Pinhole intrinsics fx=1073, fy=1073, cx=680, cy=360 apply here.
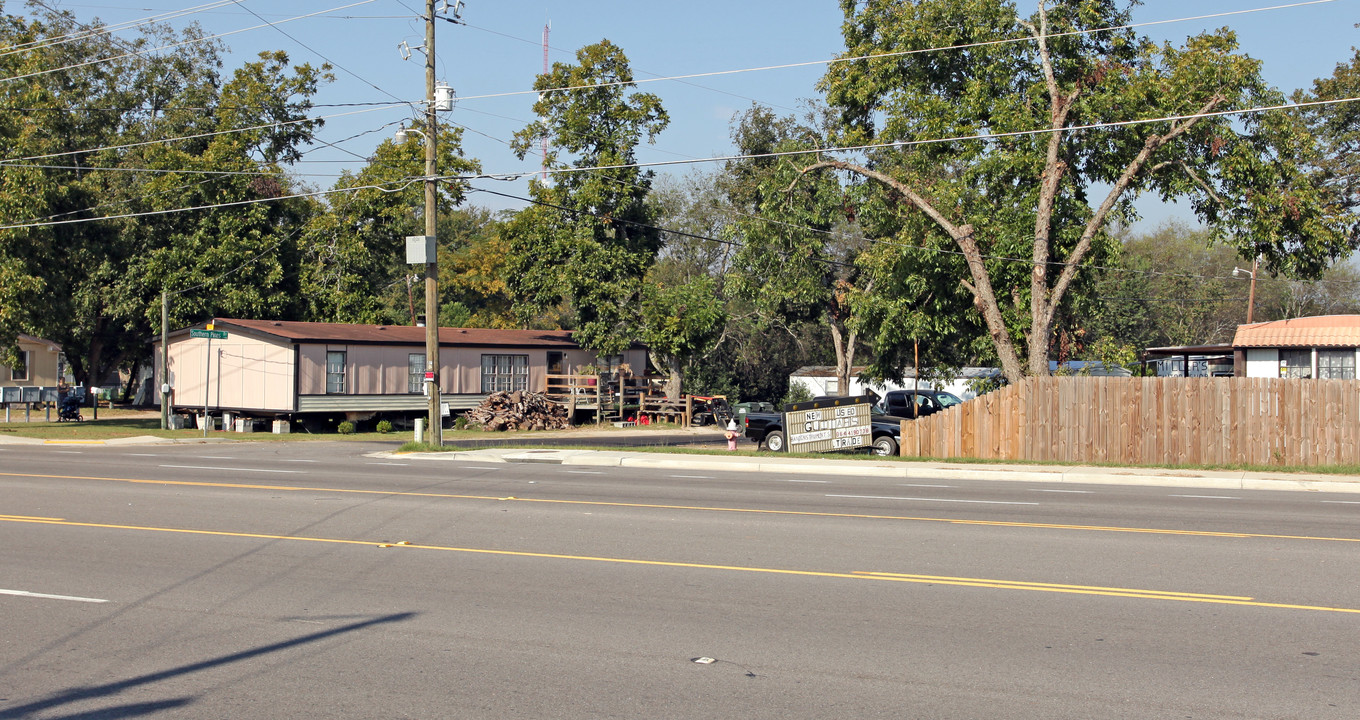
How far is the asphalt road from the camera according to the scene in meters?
6.31

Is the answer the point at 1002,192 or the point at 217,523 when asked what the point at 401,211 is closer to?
the point at 1002,192

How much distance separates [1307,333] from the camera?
30.9m

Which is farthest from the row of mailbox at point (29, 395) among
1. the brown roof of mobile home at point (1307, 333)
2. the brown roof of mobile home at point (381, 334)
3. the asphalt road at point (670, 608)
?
the brown roof of mobile home at point (1307, 333)

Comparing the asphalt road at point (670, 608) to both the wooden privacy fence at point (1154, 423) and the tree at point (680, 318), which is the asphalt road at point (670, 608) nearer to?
the wooden privacy fence at point (1154, 423)

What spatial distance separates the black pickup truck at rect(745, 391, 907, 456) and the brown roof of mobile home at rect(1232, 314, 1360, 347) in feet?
40.1

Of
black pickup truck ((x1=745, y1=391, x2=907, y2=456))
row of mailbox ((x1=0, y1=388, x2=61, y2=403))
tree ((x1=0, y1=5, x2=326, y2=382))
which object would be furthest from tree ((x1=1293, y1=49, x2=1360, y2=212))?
row of mailbox ((x1=0, y1=388, x2=61, y2=403))

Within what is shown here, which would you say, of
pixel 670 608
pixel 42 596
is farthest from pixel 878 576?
pixel 42 596

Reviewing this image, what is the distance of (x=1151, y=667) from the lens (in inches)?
270

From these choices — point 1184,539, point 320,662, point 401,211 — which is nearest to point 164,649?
point 320,662

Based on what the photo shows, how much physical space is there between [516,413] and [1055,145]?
20577 millimetres

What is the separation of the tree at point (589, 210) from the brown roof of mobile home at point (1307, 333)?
2253 cm

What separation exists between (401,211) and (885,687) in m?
44.5

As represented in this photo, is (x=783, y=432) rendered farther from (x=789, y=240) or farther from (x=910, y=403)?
(x=789, y=240)

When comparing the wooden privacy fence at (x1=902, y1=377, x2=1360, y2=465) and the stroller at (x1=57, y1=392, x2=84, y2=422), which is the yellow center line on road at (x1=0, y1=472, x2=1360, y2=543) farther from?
the stroller at (x1=57, y1=392, x2=84, y2=422)
